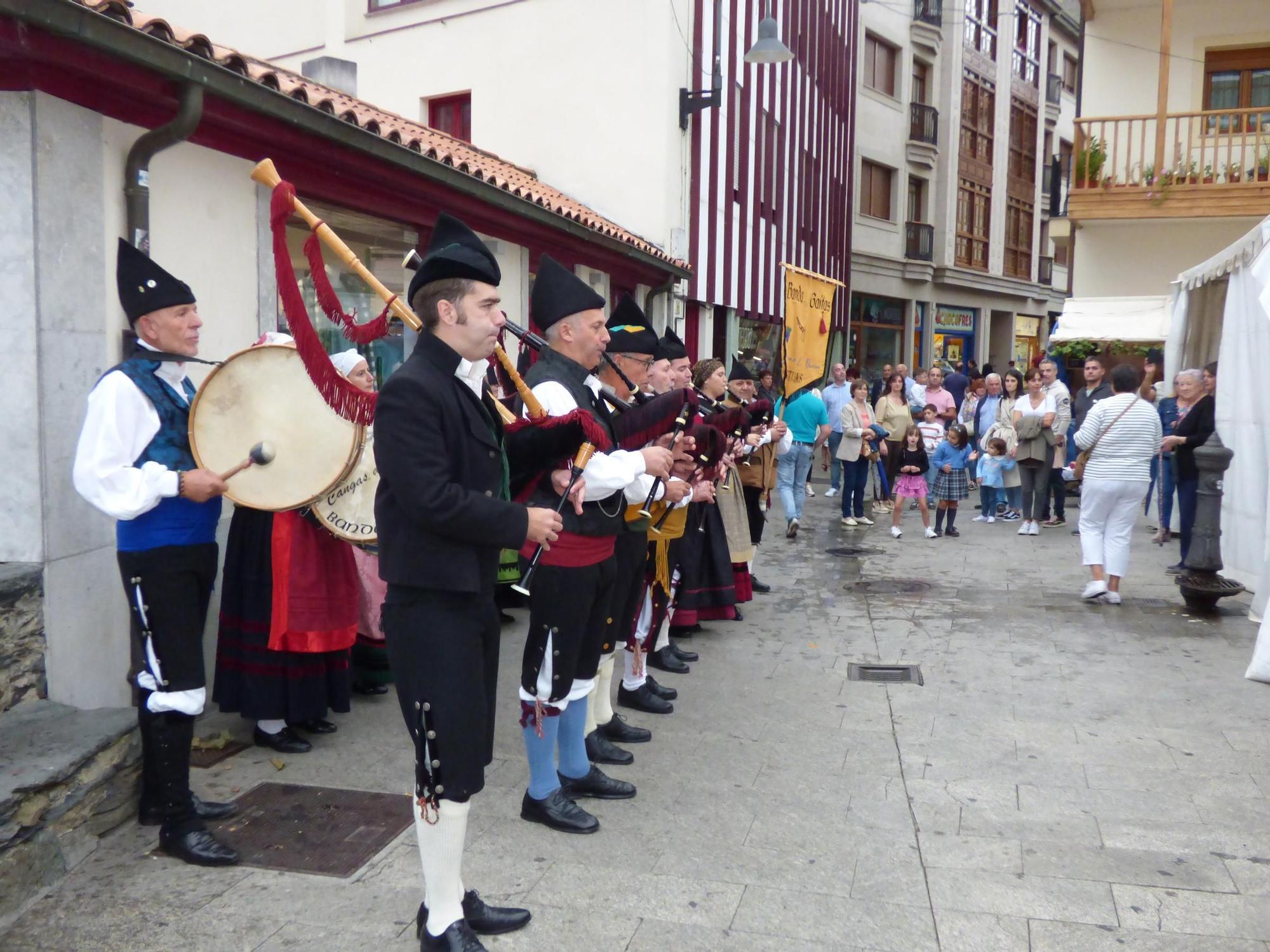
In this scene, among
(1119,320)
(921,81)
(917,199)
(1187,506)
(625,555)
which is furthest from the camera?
(917,199)

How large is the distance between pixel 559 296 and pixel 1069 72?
3812cm

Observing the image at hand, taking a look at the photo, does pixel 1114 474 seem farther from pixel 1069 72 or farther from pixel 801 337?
pixel 1069 72

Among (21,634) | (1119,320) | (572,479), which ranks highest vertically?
(1119,320)

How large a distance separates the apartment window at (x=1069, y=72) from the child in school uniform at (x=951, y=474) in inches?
1139

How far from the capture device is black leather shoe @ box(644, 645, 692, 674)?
611 cm

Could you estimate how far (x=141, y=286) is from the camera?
3711 millimetres

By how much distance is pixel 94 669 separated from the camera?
14.1 ft

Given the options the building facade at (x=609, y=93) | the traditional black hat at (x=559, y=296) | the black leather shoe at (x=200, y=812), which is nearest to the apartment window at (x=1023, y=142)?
the building facade at (x=609, y=93)

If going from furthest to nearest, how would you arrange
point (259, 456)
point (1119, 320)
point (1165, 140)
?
1. point (1165, 140)
2. point (1119, 320)
3. point (259, 456)

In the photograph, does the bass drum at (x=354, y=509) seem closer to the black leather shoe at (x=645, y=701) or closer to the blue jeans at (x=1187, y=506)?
the black leather shoe at (x=645, y=701)

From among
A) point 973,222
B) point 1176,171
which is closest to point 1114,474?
point 1176,171

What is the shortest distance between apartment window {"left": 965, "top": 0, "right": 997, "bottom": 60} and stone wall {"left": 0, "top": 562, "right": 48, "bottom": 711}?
97.4ft

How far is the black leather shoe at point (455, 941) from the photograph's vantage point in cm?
295

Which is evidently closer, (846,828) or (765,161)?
(846,828)
